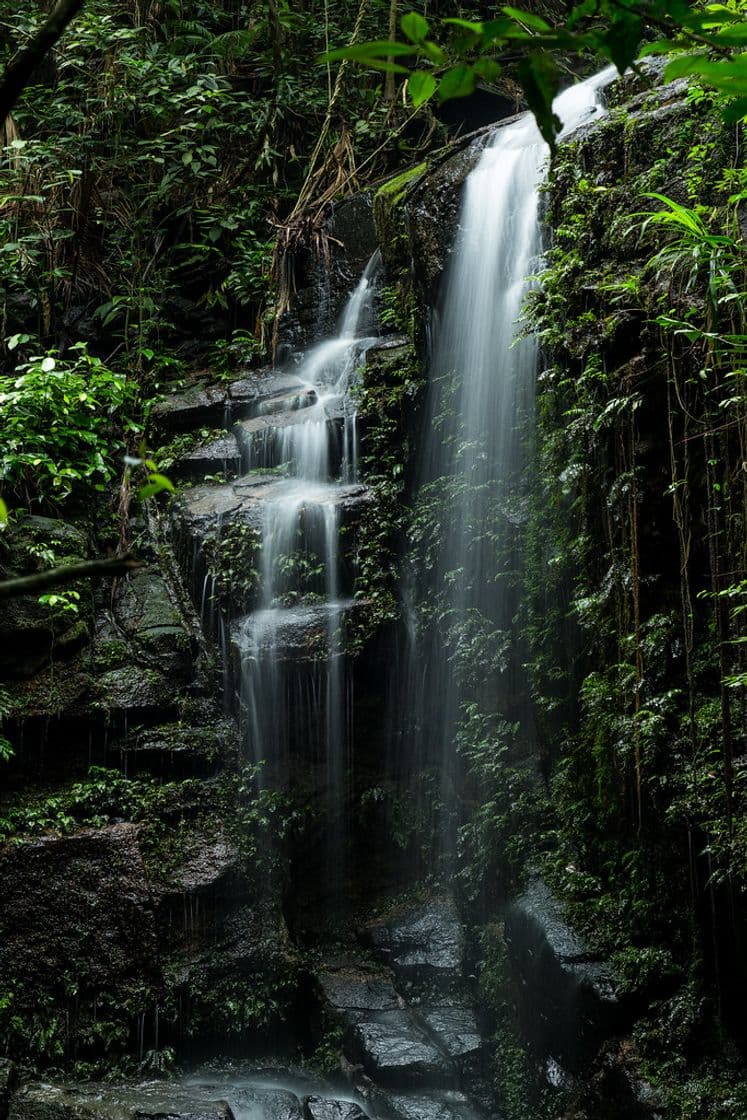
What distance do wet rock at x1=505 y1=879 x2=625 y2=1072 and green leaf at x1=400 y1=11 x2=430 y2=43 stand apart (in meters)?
4.91

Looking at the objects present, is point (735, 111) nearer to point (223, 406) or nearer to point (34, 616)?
point (34, 616)

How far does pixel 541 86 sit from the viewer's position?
1192 mm

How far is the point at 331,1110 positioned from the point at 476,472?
4.76m

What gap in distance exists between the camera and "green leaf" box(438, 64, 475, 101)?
123 cm

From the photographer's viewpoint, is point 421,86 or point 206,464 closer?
point 421,86

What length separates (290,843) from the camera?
7586 mm

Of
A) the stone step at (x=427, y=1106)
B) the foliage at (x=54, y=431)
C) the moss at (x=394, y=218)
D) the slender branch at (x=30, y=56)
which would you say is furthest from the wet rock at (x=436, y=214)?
the slender branch at (x=30, y=56)

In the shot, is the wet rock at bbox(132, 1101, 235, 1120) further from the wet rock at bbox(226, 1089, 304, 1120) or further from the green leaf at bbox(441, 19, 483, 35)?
the green leaf at bbox(441, 19, 483, 35)

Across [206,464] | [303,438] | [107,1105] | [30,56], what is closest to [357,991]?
[107,1105]

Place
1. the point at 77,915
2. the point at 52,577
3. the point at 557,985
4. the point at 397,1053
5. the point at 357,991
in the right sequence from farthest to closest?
the point at 357,991 < the point at 77,915 < the point at 397,1053 < the point at 557,985 < the point at 52,577

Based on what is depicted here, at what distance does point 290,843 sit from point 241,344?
19.4ft

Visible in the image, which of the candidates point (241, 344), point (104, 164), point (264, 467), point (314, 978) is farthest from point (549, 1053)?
point (104, 164)

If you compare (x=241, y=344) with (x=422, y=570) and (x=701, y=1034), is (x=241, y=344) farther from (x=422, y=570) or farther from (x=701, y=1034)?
(x=701, y=1034)

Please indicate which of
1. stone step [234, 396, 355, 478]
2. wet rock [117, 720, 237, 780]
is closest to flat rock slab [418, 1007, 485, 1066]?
wet rock [117, 720, 237, 780]
